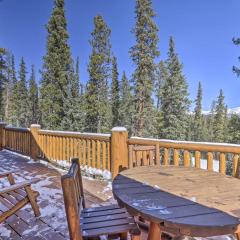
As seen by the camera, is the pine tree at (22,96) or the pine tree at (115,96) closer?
the pine tree at (115,96)

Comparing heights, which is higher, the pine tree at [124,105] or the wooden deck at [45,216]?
the pine tree at [124,105]

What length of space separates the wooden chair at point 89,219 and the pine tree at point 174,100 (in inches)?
770

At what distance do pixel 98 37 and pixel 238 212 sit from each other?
2126 centimetres

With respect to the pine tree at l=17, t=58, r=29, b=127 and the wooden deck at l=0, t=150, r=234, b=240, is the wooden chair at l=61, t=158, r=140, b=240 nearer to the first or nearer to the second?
the wooden deck at l=0, t=150, r=234, b=240

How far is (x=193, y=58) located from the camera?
30812mm

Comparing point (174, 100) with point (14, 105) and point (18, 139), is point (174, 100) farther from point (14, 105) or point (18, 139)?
point (14, 105)

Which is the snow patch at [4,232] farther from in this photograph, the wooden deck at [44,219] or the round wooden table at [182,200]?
the round wooden table at [182,200]

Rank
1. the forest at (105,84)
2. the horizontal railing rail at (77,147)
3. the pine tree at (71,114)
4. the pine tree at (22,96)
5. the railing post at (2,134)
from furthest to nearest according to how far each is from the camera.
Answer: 1. the pine tree at (22,96)
2. the pine tree at (71,114)
3. the forest at (105,84)
4. the railing post at (2,134)
5. the horizontal railing rail at (77,147)

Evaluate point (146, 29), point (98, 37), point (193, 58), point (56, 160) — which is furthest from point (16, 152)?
point (193, 58)

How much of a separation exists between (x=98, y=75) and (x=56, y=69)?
12.4 ft

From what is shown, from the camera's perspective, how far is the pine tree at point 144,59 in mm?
18328

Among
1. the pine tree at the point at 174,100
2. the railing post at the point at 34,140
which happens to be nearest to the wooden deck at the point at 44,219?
the railing post at the point at 34,140

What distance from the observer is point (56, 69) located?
19.3 meters

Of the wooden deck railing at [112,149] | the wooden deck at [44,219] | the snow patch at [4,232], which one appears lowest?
the snow patch at [4,232]
